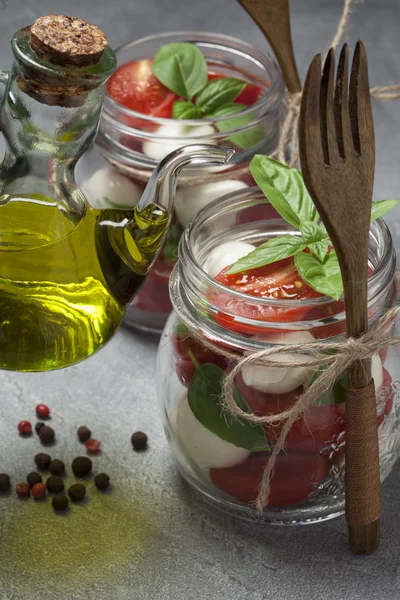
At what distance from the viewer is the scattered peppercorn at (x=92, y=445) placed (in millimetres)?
1127

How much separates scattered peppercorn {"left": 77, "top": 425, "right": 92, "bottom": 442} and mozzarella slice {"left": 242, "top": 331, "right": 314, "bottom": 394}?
0.27 metres

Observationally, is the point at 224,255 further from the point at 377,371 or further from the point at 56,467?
the point at 56,467

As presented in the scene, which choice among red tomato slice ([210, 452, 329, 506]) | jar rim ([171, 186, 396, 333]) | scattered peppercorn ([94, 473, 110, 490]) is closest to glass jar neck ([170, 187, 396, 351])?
jar rim ([171, 186, 396, 333])

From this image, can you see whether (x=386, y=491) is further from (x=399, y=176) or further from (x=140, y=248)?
(x=399, y=176)

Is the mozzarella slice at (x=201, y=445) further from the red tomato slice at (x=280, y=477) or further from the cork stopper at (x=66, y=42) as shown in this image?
the cork stopper at (x=66, y=42)

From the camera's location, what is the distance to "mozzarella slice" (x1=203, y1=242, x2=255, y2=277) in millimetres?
967

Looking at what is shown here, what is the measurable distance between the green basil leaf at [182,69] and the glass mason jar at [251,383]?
0.26 meters

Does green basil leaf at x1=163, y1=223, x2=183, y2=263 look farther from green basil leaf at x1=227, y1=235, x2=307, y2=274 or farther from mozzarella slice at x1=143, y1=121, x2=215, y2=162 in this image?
green basil leaf at x1=227, y1=235, x2=307, y2=274

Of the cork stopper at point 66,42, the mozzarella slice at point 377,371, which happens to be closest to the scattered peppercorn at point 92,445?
the mozzarella slice at point 377,371

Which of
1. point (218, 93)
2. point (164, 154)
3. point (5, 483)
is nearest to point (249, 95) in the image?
point (218, 93)

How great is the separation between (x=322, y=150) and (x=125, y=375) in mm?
510

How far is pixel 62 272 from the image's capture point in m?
0.95

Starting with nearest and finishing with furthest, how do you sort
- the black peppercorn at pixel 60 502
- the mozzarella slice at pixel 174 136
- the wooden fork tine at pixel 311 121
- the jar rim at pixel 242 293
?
the wooden fork tine at pixel 311 121, the jar rim at pixel 242 293, the black peppercorn at pixel 60 502, the mozzarella slice at pixel 174 136

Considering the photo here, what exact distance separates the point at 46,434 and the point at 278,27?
546 mm
